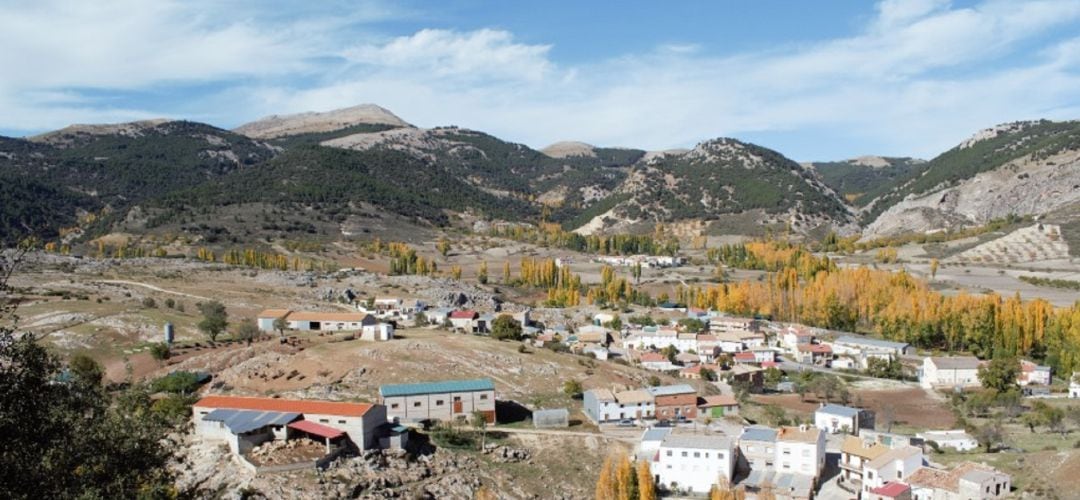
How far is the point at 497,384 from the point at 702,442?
16608mm

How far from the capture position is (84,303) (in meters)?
68.4

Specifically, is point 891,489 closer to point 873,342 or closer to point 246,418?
point 246,418

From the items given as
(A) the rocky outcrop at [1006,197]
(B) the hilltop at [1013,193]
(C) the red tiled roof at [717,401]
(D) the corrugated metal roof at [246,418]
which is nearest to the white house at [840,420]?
(C) the red tiled roof at [717,401]

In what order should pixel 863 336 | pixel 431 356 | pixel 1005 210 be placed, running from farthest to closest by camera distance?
pixel 1005 210
pixel 863 336
pixel 431 356

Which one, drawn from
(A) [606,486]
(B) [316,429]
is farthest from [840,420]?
(B) [316,429]

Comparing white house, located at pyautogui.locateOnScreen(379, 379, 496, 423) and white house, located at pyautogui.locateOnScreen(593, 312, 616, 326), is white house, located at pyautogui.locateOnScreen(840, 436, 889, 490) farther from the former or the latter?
white house, located at pyautogui.locateOnScreen(593, 312, 616, 326)

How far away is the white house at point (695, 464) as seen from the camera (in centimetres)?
4197

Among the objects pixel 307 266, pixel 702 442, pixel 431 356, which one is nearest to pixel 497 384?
pixel 431 356

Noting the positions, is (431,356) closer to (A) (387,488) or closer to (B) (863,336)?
(A) (387,488)

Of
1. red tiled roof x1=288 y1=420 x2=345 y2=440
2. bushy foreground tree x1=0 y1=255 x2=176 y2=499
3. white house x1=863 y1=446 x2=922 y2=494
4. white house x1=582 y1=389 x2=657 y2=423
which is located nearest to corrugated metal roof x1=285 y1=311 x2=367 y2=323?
white house x1=582 y1=389 x2=657 y2=423

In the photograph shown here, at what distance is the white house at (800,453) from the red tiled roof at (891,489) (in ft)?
12.2

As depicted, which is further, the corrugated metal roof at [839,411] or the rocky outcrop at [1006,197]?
the rocky outcrop at [1006,197]

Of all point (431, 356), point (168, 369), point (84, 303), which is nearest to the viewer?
point (168, 369)

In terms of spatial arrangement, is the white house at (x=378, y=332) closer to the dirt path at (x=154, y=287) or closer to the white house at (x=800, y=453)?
the dirt path at (x=154, y=287)
